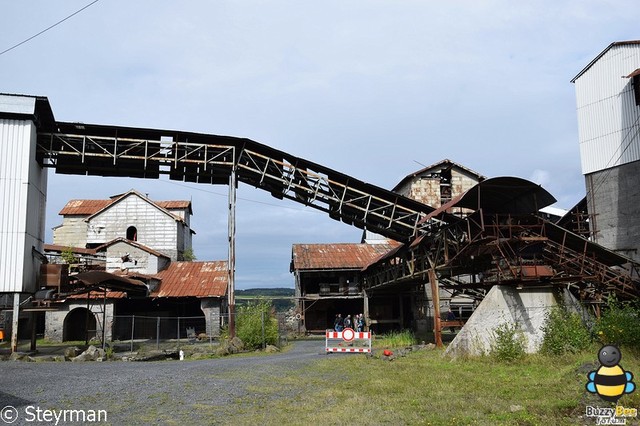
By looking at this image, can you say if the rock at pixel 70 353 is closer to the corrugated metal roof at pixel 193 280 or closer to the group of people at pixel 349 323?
the corrugated metal roof at pixel 193 280

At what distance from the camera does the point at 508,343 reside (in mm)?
14656

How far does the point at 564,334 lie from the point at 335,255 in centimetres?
2534

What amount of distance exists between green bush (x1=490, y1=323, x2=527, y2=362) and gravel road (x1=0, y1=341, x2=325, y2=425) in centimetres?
597

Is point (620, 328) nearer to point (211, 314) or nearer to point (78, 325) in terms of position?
point (211, 314)

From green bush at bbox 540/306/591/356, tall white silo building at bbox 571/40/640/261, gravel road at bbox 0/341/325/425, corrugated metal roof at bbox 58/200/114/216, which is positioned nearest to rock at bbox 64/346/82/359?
gravel road at bbox 0/341/325/425

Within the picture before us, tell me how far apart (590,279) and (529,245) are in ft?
8.12

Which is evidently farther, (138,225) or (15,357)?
(138,225)

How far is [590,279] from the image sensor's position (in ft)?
58.1

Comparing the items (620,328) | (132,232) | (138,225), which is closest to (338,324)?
(138,225)

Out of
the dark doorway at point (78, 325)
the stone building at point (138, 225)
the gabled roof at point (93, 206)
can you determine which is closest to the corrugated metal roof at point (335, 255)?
the stone building at point (138, 225)

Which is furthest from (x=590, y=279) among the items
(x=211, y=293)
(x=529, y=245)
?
(x=211, y=293)

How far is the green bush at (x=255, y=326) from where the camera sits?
23.0m

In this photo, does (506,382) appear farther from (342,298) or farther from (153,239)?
(153,239)

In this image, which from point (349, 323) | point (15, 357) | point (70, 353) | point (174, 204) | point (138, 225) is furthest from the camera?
point (174, 204)
